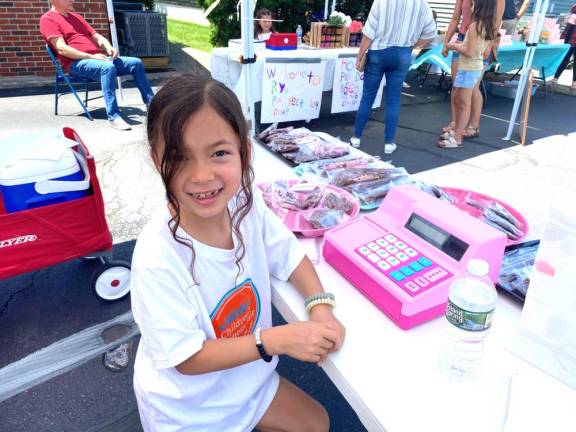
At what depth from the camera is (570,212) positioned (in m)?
0.77

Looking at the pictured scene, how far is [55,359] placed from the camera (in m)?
2.00

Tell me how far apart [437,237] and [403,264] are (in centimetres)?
11

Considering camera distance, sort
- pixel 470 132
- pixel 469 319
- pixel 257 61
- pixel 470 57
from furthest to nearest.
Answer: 1. pixel 470 132
2. pixel 257 61
3. pixel 470 57
4. pixel 469 319

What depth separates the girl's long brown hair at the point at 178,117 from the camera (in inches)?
35.9

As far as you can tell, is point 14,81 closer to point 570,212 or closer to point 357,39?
point 357,39

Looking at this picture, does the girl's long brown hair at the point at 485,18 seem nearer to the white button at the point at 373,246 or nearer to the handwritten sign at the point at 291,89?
the handwritten sign at the point at 291,89

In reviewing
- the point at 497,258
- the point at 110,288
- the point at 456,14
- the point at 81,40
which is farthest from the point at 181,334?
the point at 81,40

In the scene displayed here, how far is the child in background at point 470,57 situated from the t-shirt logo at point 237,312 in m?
4.05

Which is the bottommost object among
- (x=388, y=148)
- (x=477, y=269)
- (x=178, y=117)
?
(x=388, y=148)

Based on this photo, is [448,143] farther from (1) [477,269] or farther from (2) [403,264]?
(1) [477,269]

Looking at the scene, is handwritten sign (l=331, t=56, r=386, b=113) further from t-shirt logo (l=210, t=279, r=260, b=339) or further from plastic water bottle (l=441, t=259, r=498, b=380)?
plastic water bottle (l=441, t=259, r=498, b=380)

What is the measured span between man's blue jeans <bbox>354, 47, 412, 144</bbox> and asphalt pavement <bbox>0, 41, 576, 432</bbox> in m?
0.44

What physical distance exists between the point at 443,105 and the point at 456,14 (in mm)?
2450

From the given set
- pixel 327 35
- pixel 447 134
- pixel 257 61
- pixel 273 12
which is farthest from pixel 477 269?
pixel 273 12
